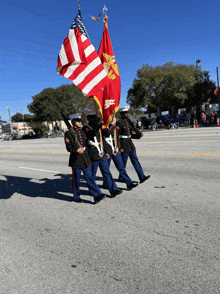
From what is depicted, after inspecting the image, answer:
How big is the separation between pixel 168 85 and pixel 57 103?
2283cm

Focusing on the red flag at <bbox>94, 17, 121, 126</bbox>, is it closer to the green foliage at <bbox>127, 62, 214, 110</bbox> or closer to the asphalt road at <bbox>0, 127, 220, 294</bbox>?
the asphalt road at <bbox>0, 127, 220, 294</bbox>

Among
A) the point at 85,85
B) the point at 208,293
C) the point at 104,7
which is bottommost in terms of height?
the point at 208,293

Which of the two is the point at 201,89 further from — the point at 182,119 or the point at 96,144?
the point at 96,144

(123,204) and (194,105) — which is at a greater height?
(194,105)

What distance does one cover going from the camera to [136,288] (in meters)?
2.62

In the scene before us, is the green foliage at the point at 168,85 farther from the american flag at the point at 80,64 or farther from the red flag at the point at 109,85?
the american flag at the point at 80,64

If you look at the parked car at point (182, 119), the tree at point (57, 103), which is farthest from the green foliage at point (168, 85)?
the tree at point (57, 103)

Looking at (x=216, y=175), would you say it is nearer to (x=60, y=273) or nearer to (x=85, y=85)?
(x=85, y=85)

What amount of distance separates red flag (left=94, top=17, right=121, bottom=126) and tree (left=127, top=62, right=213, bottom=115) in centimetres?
3139

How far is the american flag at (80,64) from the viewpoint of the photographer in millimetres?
5438

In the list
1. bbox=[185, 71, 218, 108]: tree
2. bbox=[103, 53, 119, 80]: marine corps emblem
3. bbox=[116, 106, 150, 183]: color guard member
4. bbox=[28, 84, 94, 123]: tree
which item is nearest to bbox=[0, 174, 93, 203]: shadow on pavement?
bbox=[116, 106, 150, 183]: color guard member

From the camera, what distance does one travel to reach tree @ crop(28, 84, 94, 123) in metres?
49.6

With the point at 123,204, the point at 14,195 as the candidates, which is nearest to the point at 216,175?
the point at 123,204

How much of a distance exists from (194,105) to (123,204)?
40.1 meters
